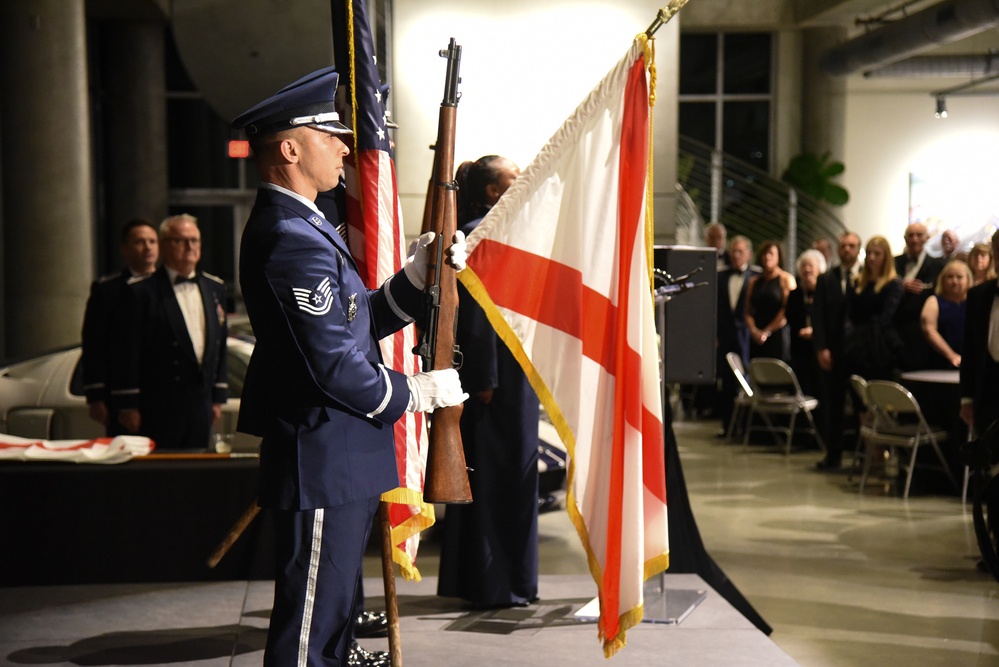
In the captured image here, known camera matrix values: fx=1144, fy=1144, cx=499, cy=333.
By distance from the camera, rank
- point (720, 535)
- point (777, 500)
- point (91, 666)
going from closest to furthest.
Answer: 1. point (91, 666)
2. point (720, 535)
3. point (777, 500)

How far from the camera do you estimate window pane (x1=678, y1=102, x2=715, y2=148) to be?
16.9 m

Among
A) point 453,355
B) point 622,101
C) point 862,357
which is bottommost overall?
point 862,357

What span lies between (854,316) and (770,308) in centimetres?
155

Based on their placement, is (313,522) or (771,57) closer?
(313,522)

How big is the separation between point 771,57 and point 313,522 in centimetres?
1532

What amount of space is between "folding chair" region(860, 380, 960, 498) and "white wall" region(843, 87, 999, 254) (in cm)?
1020

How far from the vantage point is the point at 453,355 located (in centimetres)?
265

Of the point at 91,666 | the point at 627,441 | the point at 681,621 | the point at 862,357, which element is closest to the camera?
the point at 627,441

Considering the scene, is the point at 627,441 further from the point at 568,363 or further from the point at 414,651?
the point at 414,651

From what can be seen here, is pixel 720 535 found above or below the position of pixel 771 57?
below

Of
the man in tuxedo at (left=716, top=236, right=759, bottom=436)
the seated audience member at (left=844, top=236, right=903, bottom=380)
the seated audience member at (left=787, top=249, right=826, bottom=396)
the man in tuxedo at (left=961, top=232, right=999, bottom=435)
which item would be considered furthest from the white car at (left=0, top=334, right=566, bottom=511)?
the man in tuxedo at (left=716, top=236, right=759, bottom=436)

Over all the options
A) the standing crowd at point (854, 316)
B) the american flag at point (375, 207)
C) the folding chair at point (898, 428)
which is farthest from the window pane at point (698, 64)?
the american flag at point (375, 207)

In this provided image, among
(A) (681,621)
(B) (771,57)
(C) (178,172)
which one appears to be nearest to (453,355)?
(A) (681,621)

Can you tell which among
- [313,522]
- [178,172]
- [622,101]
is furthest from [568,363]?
[178,172]
